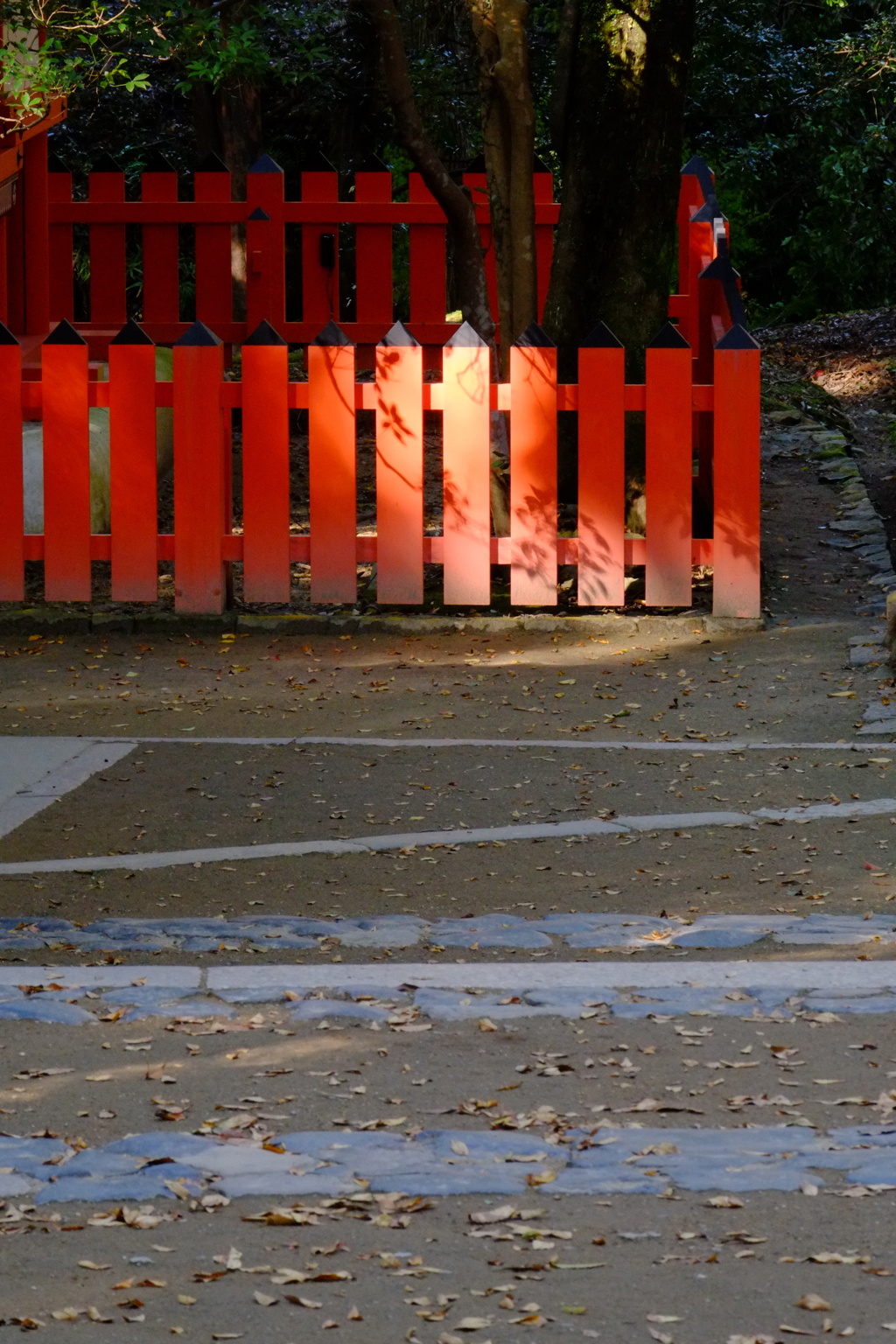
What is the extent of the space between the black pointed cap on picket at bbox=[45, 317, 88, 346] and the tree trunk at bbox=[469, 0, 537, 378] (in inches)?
93.8

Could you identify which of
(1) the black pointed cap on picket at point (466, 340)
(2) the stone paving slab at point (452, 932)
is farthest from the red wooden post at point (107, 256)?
(2) the stone paving slab at point (452, 932)

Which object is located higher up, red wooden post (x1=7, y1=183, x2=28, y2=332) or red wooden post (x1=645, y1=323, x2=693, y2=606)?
red wooden post (x1=7, y1=183, x2=28, y2=332)

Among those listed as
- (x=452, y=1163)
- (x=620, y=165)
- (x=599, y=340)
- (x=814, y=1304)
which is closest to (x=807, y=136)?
(x=620, y=165)

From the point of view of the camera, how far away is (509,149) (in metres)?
9.95

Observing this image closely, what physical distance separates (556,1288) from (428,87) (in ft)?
44.3

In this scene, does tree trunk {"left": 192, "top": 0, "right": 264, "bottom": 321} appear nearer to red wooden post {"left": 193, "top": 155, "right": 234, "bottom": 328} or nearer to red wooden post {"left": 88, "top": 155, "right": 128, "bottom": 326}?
red wooden post {"left": 193, "top": 155, "right": 234, "bottom": 328}

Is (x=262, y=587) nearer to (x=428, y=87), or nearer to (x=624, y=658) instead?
(x=624, y=658)

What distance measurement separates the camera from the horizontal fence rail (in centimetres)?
907

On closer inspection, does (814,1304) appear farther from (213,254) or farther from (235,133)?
(235,133)

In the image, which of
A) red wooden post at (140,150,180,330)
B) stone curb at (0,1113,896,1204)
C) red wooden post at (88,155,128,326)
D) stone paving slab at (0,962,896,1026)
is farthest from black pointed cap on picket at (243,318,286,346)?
stone curb at (0,1113,896,1204)

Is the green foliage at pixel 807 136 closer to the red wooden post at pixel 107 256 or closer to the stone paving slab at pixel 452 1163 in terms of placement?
the red wooden post at pixel 107 256

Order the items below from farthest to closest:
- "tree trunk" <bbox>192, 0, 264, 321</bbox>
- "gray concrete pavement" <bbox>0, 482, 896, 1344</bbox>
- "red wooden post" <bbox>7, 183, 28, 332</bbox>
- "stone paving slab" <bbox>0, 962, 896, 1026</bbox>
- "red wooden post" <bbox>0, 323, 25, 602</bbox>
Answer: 1. "tree trunk" <bbox>192, 0, 264, 321</bbox>
2. "red wooden post" <bbox>7, 183, 28, 332</bbox>
3. "red wooden post" <bbox>0, 323, 25, 602</bbox>
4. "stone paving slab" <bbox>0, 962, 896, 1026</bbox>
5. "gray concrete pavement" <bbox>0, 482, 896, 1344</bbox>

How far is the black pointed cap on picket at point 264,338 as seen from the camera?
9.16 m

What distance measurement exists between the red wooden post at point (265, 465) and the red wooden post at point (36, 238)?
12.7ft
